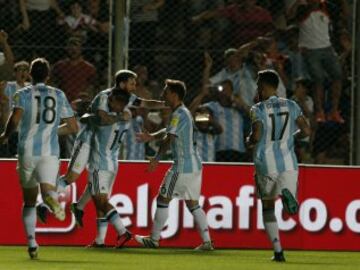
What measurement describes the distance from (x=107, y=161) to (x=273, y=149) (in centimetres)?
204

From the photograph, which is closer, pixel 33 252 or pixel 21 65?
pixel 33 252

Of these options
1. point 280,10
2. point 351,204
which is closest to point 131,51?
point 280,10

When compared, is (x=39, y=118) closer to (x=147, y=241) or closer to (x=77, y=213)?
(x=77, y=213)

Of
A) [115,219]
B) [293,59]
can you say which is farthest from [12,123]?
[293,59]

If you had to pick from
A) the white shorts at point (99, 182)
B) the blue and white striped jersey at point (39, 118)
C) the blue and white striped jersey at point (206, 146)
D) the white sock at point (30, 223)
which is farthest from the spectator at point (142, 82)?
the white sock at point (30, 223)

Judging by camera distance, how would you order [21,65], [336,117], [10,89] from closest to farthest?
[21,65] → [10,89] → [336,117]

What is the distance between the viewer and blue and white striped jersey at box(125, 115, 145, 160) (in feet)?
47.1

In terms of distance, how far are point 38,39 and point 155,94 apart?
161 centimetres

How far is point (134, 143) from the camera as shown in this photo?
1440 centimetres

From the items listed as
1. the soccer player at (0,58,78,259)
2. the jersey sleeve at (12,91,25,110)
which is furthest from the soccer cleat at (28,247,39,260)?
the jersey sleeve at (12,91,25,110)

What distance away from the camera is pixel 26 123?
11469mm

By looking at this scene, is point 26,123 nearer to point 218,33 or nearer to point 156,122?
point 156,122

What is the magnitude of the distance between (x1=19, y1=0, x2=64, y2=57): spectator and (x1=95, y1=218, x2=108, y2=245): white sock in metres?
2.53

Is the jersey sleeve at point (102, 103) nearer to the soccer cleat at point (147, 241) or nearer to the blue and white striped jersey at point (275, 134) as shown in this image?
the soccer cleat at point (147, 241)
